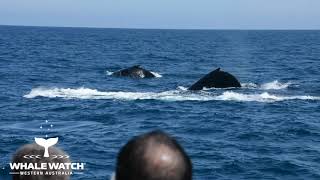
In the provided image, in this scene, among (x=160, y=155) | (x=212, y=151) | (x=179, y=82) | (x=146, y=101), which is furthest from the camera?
(x=179, y=82)

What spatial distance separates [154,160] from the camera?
11.7 feet

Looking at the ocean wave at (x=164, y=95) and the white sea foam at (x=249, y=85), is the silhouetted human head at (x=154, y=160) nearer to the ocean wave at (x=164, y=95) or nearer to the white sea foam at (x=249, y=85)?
the ocean wave at (x=164, y=95)

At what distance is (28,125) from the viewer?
28750 millimetres

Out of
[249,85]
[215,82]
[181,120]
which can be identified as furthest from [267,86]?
[181,120]

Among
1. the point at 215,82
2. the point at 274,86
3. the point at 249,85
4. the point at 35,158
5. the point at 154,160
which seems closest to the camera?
the point at 154,160

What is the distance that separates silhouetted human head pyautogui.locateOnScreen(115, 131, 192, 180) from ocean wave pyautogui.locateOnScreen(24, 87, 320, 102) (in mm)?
34782

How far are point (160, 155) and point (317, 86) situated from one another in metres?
46.1

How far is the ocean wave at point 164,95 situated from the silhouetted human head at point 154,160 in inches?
1369

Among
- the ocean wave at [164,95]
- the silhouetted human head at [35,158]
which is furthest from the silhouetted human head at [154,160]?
the ocean wave at [164,95]

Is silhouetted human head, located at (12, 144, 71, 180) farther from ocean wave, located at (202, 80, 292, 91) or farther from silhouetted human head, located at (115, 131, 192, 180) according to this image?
ocean wave, located at (202, 80, 292, 91)

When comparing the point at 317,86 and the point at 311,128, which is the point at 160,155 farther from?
the point at 317,86

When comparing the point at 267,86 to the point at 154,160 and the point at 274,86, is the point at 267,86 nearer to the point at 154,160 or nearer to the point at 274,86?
the point at 274,86

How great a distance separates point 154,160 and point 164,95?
37.8 m

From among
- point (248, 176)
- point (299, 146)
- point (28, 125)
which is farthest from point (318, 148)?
point (28, 125)
